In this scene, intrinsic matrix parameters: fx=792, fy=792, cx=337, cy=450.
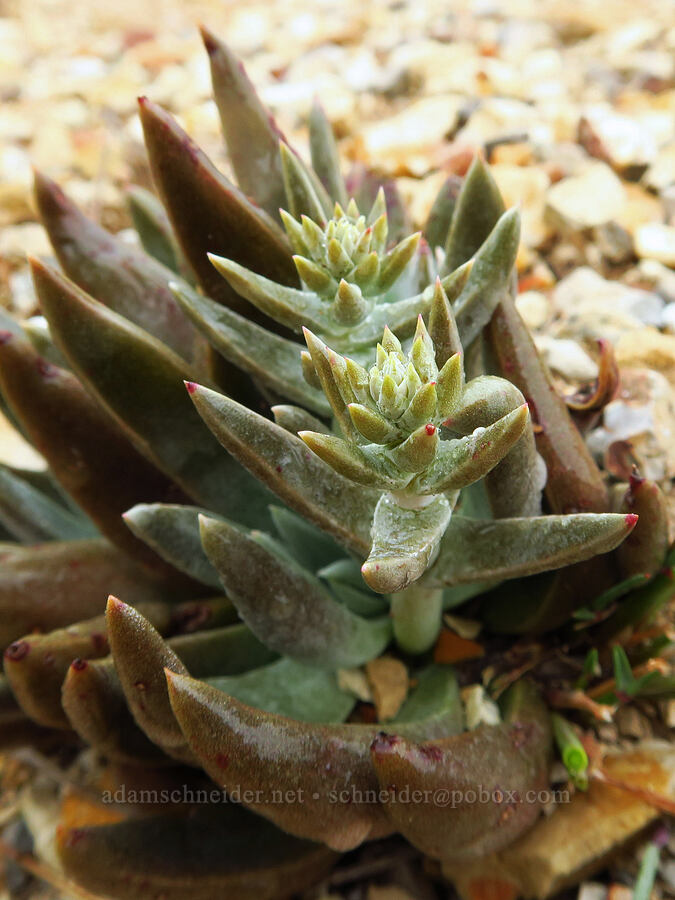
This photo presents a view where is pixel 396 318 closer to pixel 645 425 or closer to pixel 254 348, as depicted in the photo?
pixel 254 348

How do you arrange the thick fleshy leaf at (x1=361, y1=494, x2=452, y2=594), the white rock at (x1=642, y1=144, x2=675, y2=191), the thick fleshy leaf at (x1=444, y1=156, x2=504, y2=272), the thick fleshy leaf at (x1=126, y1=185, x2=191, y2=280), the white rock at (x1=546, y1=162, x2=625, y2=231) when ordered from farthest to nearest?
the white rock at (x1=642, y1=144, x2=675, y2=191), the white rock at (x1=546, y1=162, x2=625, y2=231), the thick fleshy leaf at (x1=126, y1=185, x2=191, y2=280), the thick fleshy leaf at (x1=444, y1=156, x2=504, y2=272), the thick fleshy leaf at (x1=361, y1=494, x2=452, y2=594)

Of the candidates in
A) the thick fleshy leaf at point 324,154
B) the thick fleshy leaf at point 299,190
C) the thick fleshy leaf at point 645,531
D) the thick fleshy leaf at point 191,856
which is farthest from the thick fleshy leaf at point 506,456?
the thick fleshy leaf at point 324,154

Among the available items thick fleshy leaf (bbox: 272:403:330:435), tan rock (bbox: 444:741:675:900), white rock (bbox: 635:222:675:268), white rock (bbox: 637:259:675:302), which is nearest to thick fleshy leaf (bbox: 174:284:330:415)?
thick fleshy leaf (bbox: 272:403:330:435)

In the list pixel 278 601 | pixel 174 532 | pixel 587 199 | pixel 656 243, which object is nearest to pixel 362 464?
pixel 278 601

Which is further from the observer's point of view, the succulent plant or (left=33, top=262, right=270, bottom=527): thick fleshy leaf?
(left=33, top=262, right=270, bottom=527): thick fleshy leaf

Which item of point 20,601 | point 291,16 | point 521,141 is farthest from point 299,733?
point 291,16

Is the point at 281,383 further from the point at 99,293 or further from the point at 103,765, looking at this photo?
the point at 103,765

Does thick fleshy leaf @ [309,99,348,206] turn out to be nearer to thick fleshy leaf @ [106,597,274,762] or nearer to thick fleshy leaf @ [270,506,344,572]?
thick fleshy leaf @ [270,506,344,572]
